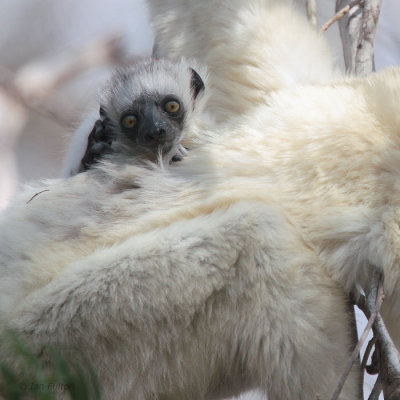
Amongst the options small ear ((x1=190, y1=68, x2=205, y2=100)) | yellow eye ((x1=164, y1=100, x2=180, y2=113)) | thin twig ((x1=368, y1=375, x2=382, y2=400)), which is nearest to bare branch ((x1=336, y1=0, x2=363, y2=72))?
small ear ((x1=190, y1=68, x2=205, y2=100))

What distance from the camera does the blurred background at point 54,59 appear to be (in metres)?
7.85

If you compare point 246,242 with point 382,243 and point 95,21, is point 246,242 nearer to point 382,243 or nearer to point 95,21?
point 382,243

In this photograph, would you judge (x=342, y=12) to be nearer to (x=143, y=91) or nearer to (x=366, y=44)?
(x=366, y=44)

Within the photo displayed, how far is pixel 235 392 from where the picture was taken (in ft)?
11.1

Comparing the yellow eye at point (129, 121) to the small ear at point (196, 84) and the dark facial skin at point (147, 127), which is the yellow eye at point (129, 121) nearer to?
the dark facial skin at point (147, 127)

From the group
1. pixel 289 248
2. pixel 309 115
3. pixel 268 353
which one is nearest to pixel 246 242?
pixel 289 248

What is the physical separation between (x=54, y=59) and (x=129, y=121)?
459cm

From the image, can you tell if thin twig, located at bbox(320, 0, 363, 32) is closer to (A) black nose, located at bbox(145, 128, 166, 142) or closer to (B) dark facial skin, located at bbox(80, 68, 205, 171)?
(B) dark facial skin, located at bbox(80, 68, 205, 171)

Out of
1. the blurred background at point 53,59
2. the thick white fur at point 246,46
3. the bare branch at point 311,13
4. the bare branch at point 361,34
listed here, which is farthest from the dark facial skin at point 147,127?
the blurred background at point 53,59

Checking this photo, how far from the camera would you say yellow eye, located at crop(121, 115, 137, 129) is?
4.08m

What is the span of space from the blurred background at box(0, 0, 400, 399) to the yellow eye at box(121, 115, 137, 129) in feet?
12.3

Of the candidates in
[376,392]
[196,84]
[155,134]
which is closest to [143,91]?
[196,84]

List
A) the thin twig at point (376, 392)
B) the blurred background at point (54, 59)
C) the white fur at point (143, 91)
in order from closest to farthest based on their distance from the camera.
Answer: the thin twig at point (376, 392)
the white fur at point (143, 91)
the blurred background at point (54, 59)

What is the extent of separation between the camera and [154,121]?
13.1ft
